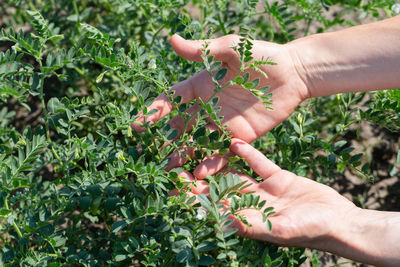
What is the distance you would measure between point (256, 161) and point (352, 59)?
0.70 m

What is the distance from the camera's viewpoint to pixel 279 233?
155 cm

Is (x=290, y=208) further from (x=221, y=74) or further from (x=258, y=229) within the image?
(x=221, y=74)

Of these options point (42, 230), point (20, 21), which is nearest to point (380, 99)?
point (42, 230)

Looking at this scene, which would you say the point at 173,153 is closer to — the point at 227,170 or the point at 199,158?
the point at 199,158

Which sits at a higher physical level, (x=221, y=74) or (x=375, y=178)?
(x=221, y=74)

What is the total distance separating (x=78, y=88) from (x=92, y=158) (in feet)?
3.52

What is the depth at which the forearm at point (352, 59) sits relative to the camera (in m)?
1.98

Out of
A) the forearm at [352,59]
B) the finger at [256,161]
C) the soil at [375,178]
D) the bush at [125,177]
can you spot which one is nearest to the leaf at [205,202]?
the bush at [125,177]

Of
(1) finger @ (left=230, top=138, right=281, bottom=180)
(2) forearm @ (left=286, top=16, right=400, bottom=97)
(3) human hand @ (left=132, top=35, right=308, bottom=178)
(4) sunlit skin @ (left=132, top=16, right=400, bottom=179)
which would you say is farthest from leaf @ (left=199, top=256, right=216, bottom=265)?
(2) forearm @ (left=286, top=16, right=400, bottom=97)

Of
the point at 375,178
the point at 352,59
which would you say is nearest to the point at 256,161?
the point at 352,59

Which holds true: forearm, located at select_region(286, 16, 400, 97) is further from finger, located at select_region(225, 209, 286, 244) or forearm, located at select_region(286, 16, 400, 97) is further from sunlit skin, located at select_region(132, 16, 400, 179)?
finger, located at select_region(225, 209, 286, 244)

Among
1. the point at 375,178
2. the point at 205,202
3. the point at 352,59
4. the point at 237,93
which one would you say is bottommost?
the point at 375,178

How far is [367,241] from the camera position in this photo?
5.49 ft

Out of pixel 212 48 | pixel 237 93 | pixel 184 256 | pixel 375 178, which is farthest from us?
pixel 375 178
